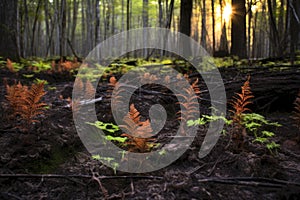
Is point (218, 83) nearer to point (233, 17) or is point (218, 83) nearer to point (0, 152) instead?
point (0, 152)

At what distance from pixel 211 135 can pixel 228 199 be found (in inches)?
44.1

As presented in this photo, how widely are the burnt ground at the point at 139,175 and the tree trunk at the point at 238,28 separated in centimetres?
769

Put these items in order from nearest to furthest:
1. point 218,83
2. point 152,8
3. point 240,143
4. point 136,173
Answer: point 136,173
point 240,143
point 218,83
point 152,8

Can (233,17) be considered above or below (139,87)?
above

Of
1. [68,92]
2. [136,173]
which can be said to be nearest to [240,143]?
[136,173]

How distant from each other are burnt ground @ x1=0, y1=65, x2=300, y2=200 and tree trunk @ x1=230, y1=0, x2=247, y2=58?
25.2ft

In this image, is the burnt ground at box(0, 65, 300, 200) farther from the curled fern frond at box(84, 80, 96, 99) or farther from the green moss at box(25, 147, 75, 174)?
the curled fern frond at box(84, 80, 96, 99)

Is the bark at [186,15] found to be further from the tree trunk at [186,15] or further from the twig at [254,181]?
the twig at [254,181]

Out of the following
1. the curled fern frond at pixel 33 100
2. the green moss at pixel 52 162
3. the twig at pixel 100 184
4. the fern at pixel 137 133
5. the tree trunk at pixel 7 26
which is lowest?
the twig at pixel 100 184

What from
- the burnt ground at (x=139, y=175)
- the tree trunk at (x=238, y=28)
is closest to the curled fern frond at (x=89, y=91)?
the burnt ground at (x=139, y=175)

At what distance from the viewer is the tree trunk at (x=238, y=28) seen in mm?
9797

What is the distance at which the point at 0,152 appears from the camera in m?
2.49

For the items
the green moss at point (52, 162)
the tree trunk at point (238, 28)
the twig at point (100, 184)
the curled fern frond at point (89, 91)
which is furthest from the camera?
the tree trunk at point (238, 28)

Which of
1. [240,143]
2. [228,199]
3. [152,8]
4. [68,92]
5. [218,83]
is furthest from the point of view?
[152,8]
